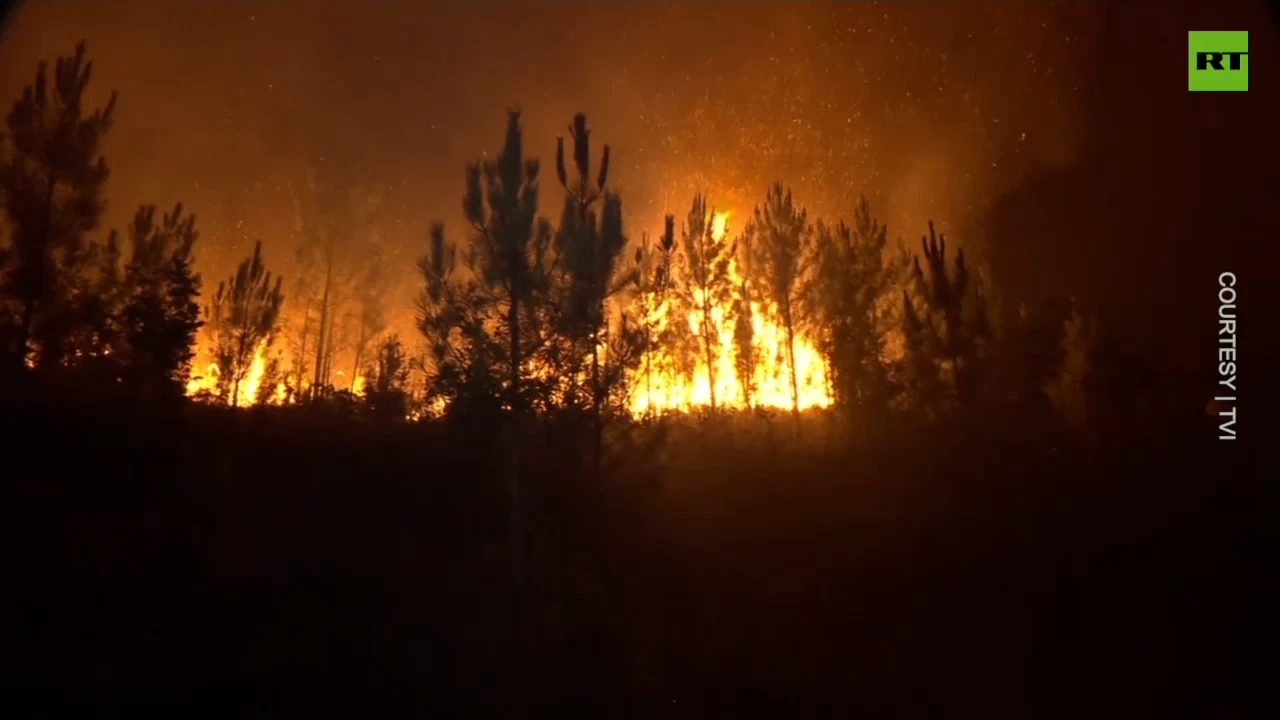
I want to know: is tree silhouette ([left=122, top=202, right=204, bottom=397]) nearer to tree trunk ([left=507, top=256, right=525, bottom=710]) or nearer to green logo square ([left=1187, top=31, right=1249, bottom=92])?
tree trunk ([left=507, top=256, right=525, bottom=710])

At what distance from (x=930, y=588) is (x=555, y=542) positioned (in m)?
1.99

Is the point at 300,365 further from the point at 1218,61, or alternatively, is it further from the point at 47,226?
the point at 1218,61

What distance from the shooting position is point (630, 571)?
10.5 feet

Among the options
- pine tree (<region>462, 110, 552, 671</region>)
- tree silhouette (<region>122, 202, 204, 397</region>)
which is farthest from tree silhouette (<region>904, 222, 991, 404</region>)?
tree silhouette (<region>122, 202, 204, 397</region>)

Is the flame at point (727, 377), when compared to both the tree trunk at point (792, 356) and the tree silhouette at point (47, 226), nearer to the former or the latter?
the tree trunk at point (792, 356)

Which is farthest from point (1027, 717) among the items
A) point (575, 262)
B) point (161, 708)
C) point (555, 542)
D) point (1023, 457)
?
point (161, 708)

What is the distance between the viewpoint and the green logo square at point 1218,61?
264 centimetres

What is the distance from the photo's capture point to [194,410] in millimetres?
3412

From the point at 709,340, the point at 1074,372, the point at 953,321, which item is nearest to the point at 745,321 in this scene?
the point at 709,340

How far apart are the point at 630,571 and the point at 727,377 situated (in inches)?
49.7

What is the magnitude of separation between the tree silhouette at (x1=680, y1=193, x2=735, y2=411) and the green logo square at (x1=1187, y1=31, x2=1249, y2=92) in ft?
7.61

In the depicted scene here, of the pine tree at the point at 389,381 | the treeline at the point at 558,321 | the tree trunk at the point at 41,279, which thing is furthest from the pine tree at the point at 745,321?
the tree trunk at the point at 41,279

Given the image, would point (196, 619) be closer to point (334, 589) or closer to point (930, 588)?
point (334, 589)

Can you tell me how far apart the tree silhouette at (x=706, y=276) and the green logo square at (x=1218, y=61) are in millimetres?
2319
